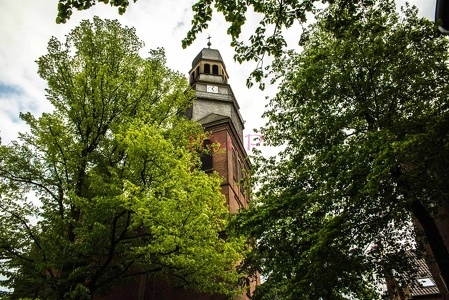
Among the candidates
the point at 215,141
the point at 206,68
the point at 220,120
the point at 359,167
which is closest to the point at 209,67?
the point at 206,68

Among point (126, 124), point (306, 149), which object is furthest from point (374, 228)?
point (126, 124)

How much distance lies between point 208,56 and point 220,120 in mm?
9228

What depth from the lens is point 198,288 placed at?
9.91 metres

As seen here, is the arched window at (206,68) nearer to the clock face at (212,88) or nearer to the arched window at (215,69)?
the arched window at (215,69)

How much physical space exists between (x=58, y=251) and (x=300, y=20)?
8.70 m

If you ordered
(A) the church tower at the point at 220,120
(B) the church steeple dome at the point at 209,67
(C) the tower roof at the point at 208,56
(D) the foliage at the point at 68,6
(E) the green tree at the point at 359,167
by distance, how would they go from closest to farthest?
1. (D) the foliage at the point at 68,6
2. (E) the green tree at the point at 359,167
3. (A) the church tower at the point at 220,120
4. (B) the church steeple dome at the point at 209,67
5. (C) the tower roof at the point at 208,56

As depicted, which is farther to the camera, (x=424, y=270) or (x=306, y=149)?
(x=424, y=270)

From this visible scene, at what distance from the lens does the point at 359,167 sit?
7.00m

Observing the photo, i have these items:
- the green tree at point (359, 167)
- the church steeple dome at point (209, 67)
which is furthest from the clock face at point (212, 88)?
the green tree at point (359, 167)

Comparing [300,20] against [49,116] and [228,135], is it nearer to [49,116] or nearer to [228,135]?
[49,116]

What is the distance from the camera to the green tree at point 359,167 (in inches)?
262

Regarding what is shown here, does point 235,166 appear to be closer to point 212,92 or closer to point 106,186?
point 212,92

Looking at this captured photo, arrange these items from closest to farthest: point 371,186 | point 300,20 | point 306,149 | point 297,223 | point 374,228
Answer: point 300,20, point 371,186, point 374,228, point 297,223, point 306,149

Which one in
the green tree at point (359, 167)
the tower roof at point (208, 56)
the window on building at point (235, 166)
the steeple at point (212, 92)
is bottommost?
the green tree at point (359, 167)
